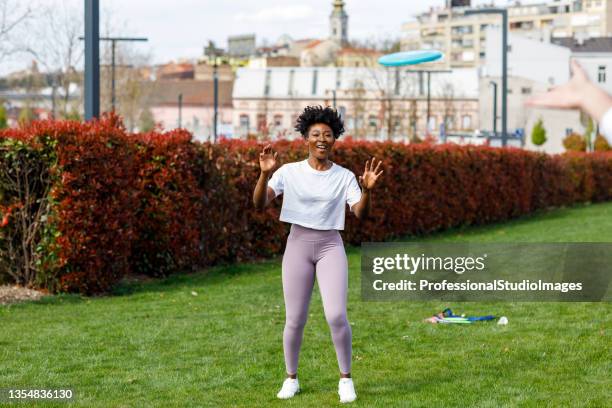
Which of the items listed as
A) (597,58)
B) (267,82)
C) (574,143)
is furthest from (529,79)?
(574,143)

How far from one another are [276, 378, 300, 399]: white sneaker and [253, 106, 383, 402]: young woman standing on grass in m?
0.34

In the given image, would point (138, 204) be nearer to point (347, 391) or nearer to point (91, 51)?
point (91, 51)

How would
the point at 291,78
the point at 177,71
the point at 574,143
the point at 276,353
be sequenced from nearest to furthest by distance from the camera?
the point at 276,353 < the point at 574,143 < the point at 291,78 < the point at 177,71

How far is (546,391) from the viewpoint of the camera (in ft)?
26.3

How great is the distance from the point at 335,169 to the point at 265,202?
20.0 inches

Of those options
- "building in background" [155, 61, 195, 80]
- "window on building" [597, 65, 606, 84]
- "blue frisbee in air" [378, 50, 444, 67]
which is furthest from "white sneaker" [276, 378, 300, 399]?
"building in background" [155, 61, 195, 80]

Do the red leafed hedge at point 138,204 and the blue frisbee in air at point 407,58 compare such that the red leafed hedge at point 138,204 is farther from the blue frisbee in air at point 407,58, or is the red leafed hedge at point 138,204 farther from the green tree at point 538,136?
the green tree at point 538,136

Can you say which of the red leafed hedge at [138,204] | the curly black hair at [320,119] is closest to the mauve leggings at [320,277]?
the curly black hair at [320,119]

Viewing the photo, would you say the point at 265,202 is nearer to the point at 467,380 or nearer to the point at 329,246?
the point at 329,246

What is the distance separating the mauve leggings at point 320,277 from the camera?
7418 millimetres

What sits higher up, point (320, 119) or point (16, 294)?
point (320, 119)

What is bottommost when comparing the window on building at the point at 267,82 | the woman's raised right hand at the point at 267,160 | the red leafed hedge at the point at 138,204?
the red leafed hedge at the point at 138,204

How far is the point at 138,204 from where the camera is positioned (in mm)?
14953

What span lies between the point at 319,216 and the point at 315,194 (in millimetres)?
144
